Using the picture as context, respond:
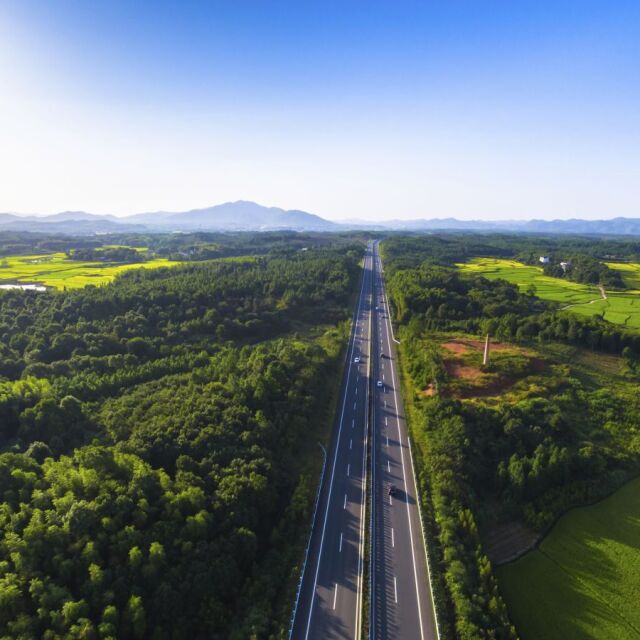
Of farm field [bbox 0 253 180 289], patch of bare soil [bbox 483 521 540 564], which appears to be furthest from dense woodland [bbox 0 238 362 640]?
farm field [bbox 0 253 180 289]

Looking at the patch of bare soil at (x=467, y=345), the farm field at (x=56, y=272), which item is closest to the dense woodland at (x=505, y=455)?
the patch of bare soil at (x=467, y=345)

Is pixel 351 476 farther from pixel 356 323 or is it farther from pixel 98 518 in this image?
pixel 356 323

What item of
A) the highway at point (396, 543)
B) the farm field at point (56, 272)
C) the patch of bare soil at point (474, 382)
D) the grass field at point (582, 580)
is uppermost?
the farm field at point (56, 272)

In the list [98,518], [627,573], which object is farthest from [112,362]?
[627,573]

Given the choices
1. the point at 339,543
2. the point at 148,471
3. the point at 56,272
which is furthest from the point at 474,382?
the point at 56,272

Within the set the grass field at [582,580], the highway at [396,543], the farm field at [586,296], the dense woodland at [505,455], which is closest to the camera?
the highway at [396,543]

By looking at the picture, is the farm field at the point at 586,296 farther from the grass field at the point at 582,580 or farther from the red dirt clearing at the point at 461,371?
the grass field at the point at 582,580

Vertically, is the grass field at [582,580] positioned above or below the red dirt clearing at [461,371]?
below
